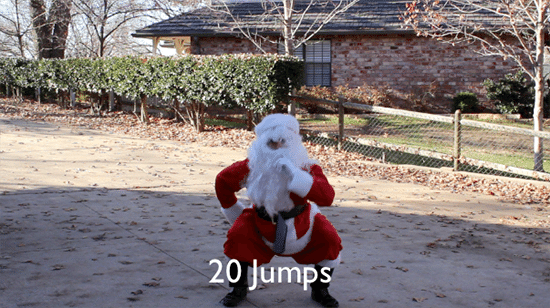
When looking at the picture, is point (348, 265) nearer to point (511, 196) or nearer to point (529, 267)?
point (529, 267)

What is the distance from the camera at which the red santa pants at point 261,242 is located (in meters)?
3.69

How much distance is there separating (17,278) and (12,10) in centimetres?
2576

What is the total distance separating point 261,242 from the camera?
12.3ft

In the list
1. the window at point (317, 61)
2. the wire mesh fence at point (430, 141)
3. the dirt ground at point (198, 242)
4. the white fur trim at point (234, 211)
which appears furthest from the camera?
the window at point (317, 61)

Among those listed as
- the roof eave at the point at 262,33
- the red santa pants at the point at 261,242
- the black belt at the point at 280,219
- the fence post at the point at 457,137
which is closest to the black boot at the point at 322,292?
the red santa pants at the point at 261,242

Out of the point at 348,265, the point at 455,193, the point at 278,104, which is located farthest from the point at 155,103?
the point at 348,265

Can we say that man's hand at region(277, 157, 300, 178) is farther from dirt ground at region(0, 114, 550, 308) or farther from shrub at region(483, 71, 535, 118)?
shrub at region(483, 71, 535, 118)

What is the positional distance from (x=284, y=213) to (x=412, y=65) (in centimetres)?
1601

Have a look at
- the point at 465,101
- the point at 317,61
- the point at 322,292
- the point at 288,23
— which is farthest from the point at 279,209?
the point at 317,61

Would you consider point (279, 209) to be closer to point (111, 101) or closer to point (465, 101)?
point (111, 101)

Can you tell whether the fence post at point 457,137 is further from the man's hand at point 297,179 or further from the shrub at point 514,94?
the shrub at point 514,94

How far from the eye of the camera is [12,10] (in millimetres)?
26453

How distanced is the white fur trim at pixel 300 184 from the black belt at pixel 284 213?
7.5 inches

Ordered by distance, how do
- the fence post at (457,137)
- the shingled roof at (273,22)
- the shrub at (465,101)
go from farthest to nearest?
the shingled roof at (273,22)
the shrub at (465,101)
the fence post at (457,137)
